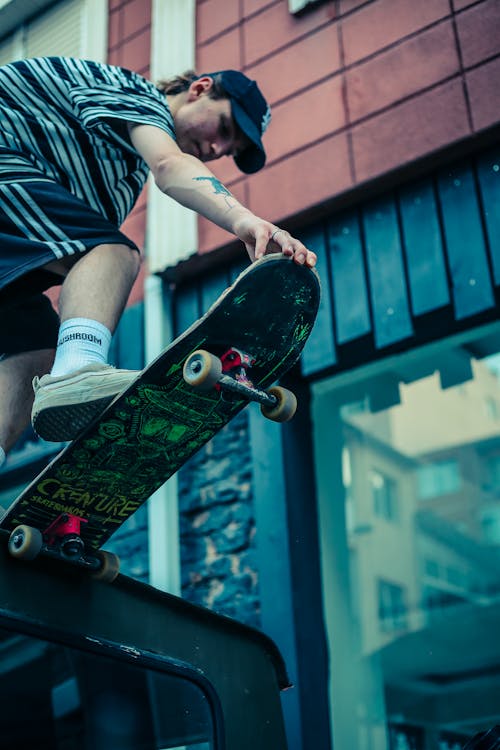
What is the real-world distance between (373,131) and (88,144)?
2.36 m

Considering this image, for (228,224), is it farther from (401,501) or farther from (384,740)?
(401,501)

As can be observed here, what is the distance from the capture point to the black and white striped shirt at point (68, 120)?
2.60m

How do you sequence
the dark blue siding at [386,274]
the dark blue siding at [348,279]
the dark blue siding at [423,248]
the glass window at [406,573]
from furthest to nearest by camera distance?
1. the glass window at [406,573]
2. the dark blue siding at [348,279]
3. the dark blue siding at [386,274]
4. the dark blue siding at [423,248]

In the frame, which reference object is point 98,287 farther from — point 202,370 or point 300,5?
point 300,5

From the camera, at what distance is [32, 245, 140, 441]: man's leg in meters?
2.24

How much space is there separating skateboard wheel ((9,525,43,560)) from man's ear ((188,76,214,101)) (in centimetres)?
161

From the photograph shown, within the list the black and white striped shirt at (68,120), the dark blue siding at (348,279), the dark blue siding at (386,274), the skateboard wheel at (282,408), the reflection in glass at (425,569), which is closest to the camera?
the skateboard wheel at (282,408)

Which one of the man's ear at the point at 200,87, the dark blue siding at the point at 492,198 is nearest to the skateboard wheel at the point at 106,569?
the man's ear at the point at 200,87

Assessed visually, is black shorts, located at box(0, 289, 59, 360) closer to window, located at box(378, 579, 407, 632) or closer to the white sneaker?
the white sneaker

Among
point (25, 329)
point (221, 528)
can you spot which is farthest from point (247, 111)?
point (221, 528)

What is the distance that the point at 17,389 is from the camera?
271 centimetres

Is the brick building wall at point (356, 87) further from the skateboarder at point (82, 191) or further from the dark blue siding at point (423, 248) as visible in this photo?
the skateboarder at point (82, 191)

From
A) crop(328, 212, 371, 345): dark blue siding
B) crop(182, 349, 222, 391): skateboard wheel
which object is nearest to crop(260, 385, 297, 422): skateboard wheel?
crop(182, 349, 222, 391): skateboard wheel

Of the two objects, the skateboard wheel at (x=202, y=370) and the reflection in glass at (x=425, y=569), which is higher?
the reflection in glass at (x=425, y=569)
